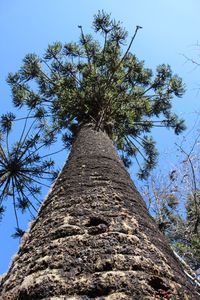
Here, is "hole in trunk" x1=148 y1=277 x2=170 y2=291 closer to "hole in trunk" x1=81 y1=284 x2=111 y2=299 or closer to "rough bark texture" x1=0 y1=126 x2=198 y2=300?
"rough bark texture" x1=0 y1=126 x2=198 y2=300

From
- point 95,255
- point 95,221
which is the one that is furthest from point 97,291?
point 95,221

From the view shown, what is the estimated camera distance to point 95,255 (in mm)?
1973

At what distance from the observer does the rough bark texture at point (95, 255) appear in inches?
68.1

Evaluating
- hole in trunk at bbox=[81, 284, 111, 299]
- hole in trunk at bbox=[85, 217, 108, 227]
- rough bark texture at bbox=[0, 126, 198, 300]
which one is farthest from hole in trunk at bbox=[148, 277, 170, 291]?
hole in trunk at bbox=[85, 217, 108, 227]

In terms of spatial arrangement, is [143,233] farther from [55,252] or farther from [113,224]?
[55,252]

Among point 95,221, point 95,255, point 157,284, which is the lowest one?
point 157,284

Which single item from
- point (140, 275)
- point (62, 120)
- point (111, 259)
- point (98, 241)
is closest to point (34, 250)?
point (98, 241)

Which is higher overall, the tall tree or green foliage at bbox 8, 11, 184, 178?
green foliage at bbox 8, 11, 184, 178

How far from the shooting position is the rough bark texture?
1.73m

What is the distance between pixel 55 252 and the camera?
6.82ft

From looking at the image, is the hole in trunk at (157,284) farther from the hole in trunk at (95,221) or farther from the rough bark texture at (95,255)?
the hole in trunk at (95,221)

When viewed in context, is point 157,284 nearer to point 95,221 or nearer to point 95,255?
point 95,255

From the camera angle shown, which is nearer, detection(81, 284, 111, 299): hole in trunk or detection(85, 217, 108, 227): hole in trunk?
detection(81, 284, 111, 299): hole in trunk

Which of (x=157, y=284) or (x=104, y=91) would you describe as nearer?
(x=157, y=284)
